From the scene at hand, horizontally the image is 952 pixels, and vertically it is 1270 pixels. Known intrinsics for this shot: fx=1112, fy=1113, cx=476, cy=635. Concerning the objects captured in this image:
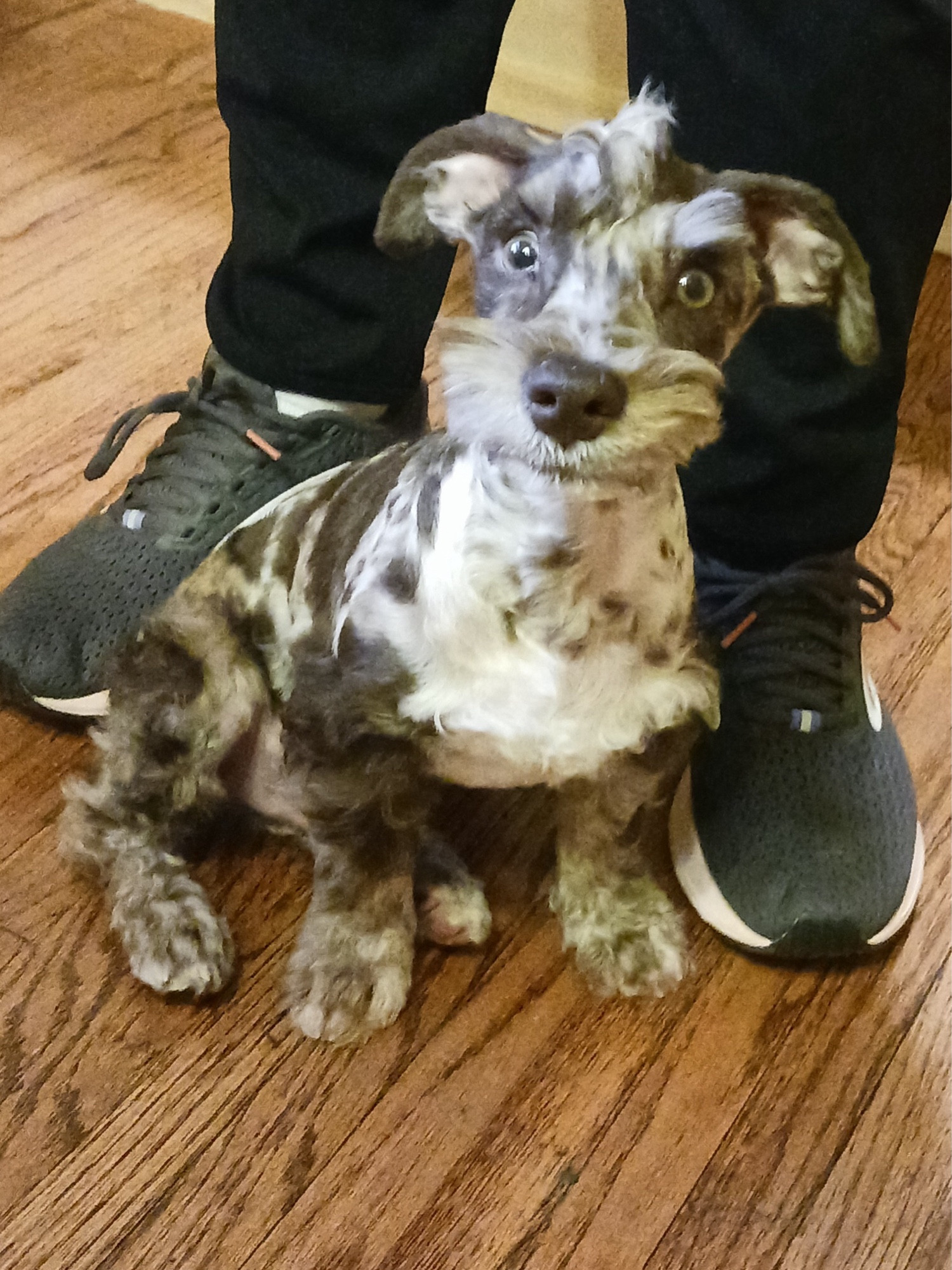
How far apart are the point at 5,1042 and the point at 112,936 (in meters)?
0.16

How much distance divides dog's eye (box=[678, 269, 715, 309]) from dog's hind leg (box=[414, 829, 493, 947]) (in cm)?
72

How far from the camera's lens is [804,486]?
4.52 feet

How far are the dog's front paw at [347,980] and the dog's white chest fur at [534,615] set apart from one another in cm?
26

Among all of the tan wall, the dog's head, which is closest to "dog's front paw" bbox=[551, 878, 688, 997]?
the dog's head

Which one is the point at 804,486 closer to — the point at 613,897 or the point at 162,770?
the point at 613,897

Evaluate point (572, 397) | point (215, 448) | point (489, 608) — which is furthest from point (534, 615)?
point (215, 448)

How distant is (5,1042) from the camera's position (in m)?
1.19

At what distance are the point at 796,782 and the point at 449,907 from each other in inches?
18.1

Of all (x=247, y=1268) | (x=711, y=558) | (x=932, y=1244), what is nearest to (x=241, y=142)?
(x=711, y=558)

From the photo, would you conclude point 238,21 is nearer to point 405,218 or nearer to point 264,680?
point 405,218

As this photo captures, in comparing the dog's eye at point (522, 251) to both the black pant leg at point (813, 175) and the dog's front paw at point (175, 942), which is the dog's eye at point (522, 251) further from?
the dog's front paw at point (175, 942)

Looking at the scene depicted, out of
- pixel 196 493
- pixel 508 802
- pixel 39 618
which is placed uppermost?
pixel 196 493

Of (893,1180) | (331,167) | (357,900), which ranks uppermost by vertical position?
(331,167)

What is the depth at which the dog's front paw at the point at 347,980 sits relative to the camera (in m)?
1.21
